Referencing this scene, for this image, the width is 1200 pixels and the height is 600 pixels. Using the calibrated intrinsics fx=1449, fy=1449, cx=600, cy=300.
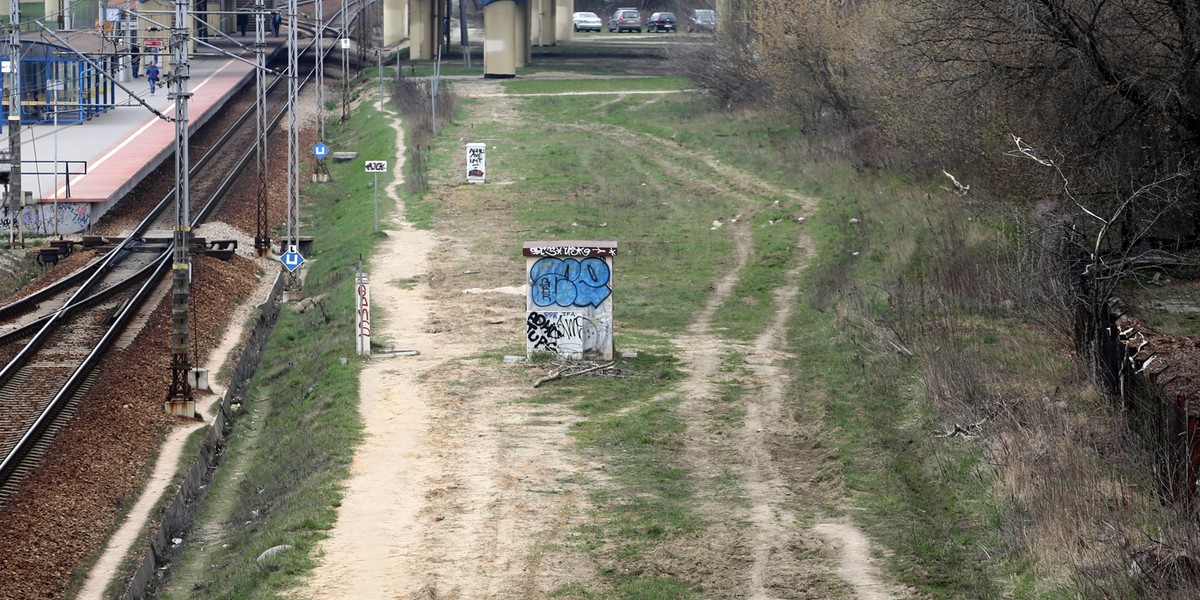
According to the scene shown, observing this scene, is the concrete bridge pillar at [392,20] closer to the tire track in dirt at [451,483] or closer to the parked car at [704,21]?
the parked car at [704,21]

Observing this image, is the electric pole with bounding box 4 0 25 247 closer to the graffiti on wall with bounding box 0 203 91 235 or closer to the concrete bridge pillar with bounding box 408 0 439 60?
the graffiti on wall with bounding box 0 203 91 235

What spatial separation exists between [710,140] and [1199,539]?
124 ft

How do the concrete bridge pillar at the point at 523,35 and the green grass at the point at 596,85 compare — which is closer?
the green grass at the point at 596,85

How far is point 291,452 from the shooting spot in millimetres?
19812

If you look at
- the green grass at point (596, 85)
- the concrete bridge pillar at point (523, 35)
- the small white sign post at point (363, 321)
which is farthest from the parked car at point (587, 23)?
the small white sign post at point (363, 321)

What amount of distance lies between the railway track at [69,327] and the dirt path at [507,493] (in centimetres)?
450

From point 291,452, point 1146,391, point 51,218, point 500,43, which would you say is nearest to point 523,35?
point 500,43

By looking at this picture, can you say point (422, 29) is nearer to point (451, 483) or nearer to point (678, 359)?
point (678, 359)

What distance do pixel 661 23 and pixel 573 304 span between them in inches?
3141

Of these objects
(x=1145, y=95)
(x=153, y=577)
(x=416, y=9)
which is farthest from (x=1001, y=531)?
(x=416, y=9)

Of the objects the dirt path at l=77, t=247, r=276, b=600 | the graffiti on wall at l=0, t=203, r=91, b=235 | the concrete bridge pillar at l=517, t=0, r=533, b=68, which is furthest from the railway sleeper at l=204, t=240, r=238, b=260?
the concrete bridge pillar at l=517, t=0, r=533, b=68

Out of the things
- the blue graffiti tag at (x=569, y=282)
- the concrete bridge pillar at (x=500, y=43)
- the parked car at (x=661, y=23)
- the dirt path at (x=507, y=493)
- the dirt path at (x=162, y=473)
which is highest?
the parked car at (x=661, y=23)

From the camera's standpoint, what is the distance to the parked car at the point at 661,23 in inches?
3927

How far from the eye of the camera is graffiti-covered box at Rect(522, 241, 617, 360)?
2241 cm
